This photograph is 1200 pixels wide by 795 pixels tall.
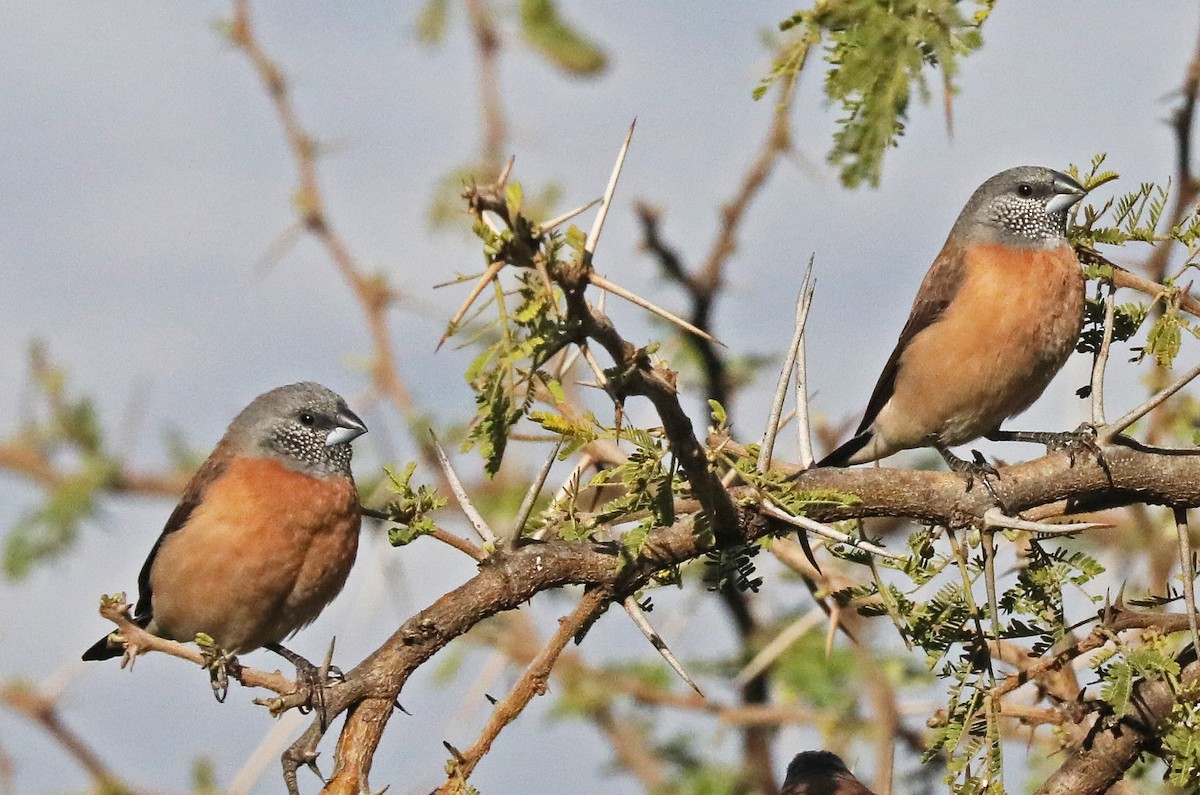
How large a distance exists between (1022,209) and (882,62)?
11.5 feet

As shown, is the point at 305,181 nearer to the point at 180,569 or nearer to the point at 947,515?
the point at 180,569

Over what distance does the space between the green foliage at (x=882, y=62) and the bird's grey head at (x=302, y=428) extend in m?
3.64

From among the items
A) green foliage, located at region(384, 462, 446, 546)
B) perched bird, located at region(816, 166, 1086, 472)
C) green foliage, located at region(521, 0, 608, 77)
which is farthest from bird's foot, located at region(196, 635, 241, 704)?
green foliage, located at region(521, 0, 608, 77)

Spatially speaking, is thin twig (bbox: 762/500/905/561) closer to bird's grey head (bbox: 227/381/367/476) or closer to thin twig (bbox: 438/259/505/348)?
thin twig (bbox: 438/259/505/348)

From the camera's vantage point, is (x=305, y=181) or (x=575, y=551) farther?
(x=305, y=181)

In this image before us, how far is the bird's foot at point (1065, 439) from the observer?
12.5 feet

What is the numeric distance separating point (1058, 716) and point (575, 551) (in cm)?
166

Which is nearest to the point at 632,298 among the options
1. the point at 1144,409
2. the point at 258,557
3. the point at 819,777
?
the point at 1144,409

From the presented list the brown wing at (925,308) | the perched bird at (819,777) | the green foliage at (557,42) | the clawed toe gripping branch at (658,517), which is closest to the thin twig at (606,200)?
the clawed toe gripping branch at (658,517)

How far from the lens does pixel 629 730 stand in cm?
850

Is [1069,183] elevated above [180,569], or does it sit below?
above

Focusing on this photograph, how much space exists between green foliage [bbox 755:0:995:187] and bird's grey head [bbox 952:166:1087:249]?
295 cm

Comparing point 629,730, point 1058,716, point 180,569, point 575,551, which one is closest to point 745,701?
point 629,730

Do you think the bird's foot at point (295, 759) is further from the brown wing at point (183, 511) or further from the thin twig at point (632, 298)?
the brown wing at point (183, 511)
